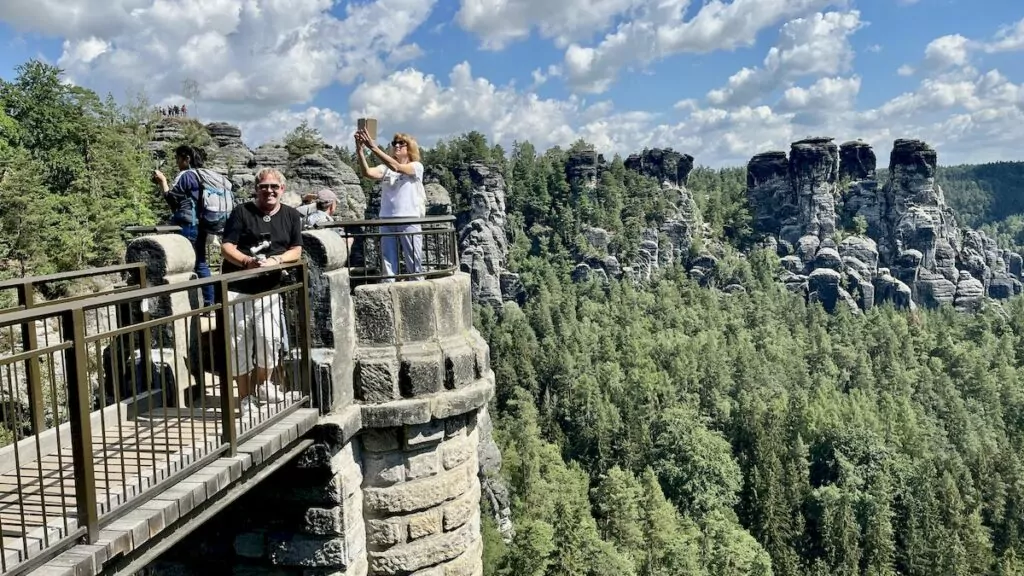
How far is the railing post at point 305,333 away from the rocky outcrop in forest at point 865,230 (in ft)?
372

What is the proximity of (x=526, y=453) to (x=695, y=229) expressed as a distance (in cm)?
7523

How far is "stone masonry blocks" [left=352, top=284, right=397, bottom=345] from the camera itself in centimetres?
612

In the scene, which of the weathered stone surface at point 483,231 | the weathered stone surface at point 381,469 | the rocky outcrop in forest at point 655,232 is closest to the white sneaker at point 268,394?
the weathered stone surface at point 381,469

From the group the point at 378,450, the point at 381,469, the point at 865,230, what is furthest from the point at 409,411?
the point at 865,230

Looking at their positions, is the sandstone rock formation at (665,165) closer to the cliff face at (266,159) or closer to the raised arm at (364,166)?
the cliff face at (266,159)

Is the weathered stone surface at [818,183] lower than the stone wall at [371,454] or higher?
higher

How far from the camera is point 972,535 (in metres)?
48.0

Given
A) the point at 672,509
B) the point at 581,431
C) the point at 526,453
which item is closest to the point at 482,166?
the point at 581,431

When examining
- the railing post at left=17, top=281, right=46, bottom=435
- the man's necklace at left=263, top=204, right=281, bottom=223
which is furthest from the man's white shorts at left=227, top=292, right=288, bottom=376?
the railing post at left=17, top=281, right=46, bottom=435

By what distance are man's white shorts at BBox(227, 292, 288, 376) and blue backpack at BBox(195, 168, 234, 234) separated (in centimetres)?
169

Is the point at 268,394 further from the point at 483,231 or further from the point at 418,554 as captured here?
the point at 483,231

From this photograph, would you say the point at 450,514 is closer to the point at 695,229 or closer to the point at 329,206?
the point at 329,206

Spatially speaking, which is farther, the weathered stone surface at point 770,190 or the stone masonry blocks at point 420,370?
the weathered stone surface at point 770,190

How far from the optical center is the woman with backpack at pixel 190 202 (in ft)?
23.4
